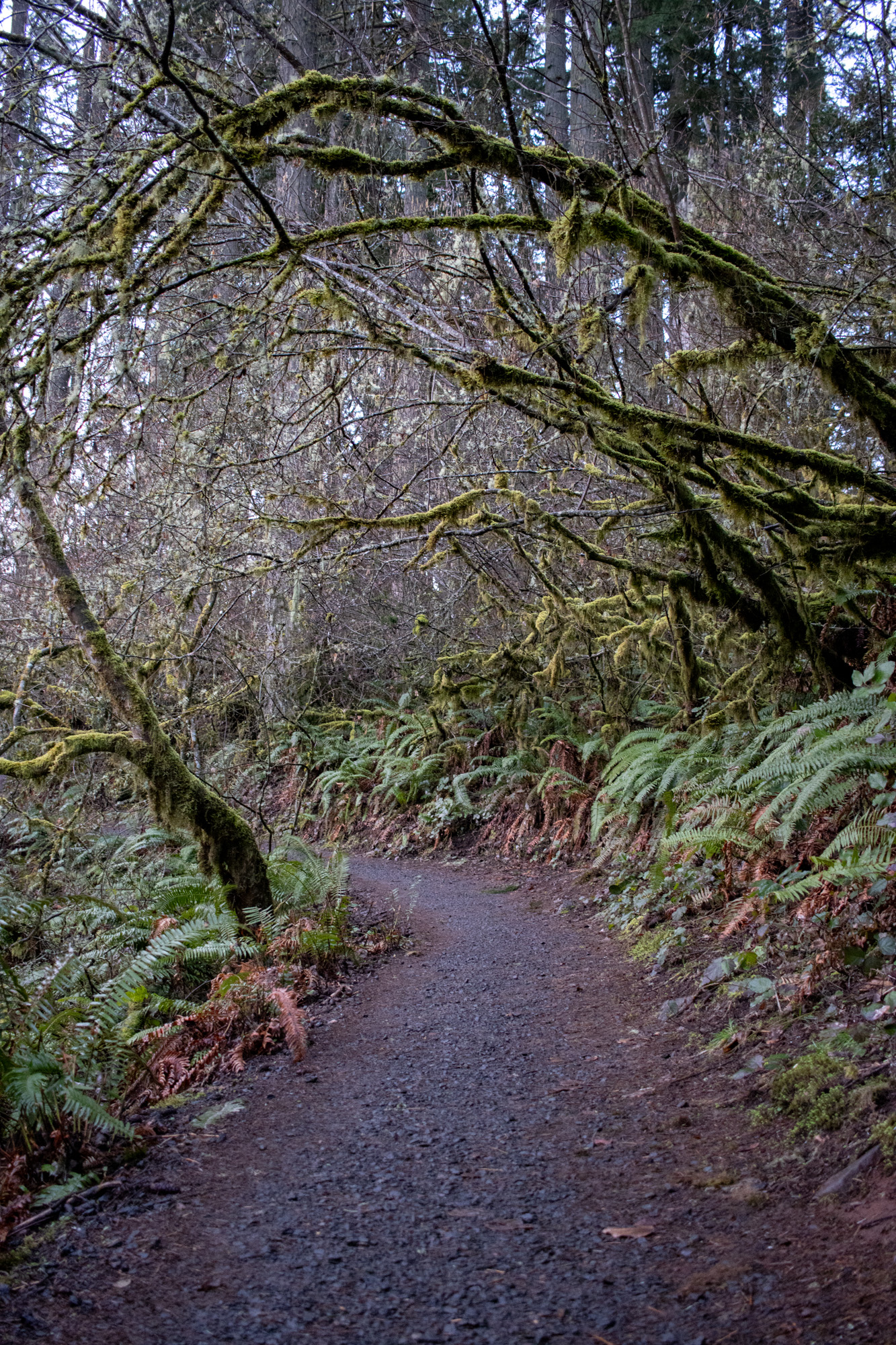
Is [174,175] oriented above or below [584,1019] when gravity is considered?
above

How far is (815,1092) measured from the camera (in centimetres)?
312

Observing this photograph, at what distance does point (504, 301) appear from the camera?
502cm

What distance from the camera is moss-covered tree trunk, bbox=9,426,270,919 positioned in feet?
19.8

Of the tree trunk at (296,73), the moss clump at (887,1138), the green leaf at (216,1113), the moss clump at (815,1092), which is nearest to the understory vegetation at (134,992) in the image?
the green leaf at (216,1113)

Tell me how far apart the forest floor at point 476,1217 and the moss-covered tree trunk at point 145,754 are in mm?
2284

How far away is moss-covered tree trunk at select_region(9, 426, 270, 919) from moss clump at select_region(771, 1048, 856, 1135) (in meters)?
4.39

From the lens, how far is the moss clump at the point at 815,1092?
2975 mm

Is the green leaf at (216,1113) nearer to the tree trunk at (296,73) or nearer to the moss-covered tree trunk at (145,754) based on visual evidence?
the moss-covered tree trunk at (145,754)

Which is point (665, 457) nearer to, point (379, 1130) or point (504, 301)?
point (504, 301)

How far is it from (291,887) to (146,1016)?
2284 mm

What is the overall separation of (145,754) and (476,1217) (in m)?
4.42

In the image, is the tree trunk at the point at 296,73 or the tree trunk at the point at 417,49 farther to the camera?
the tree trunk at the point at 296,73

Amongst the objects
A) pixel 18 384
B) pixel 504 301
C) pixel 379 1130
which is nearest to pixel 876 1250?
pixel 379 1130

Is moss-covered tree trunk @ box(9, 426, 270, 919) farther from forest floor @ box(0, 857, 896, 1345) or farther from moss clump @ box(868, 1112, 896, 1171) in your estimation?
moss clump @ box(868, 1112, 896, 1171)
